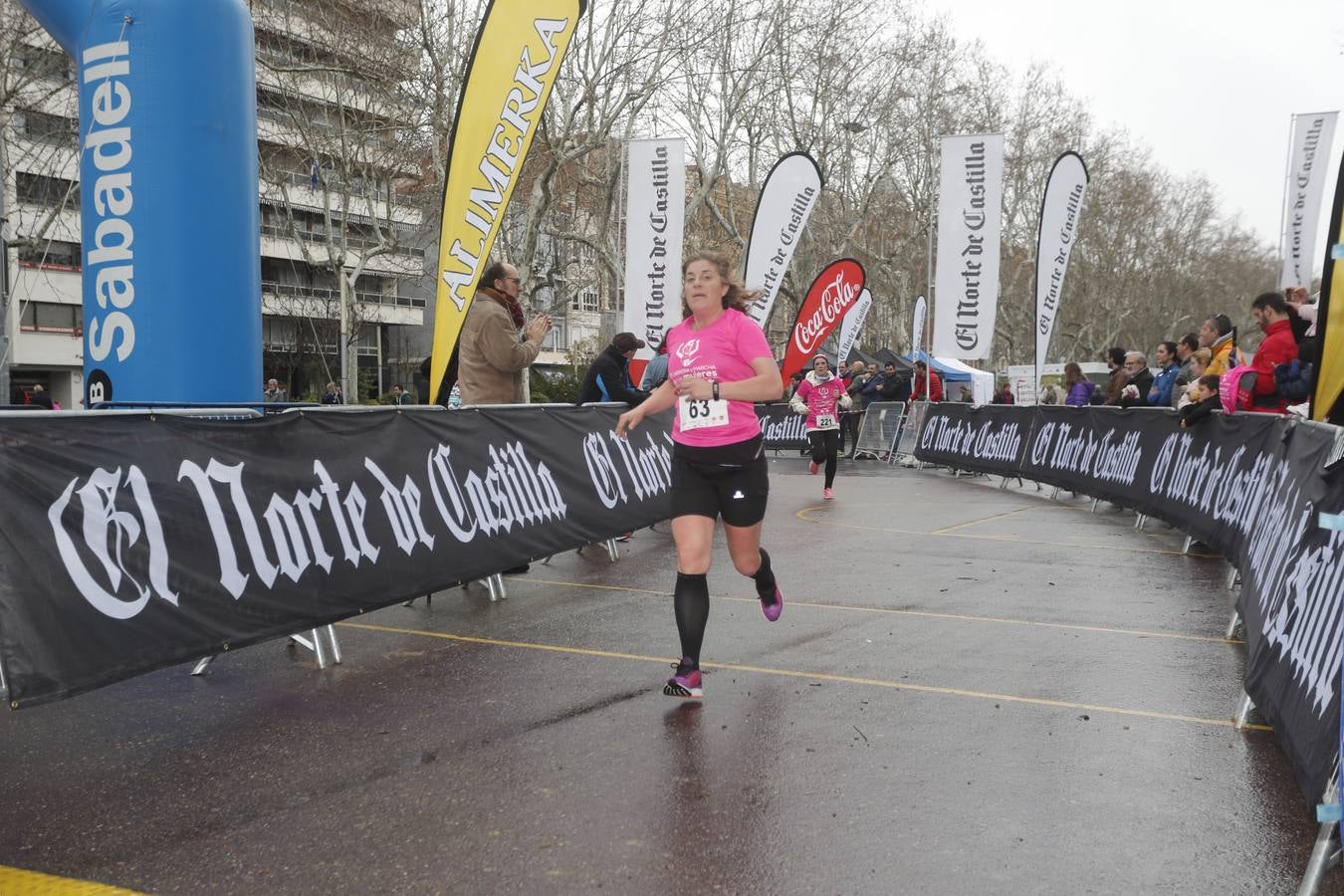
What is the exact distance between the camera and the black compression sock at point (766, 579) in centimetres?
586

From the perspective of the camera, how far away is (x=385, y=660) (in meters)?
5.88

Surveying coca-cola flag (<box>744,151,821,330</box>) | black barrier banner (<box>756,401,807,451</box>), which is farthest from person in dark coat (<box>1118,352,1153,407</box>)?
black barrier banner (<box>756,401,807,451</box>)

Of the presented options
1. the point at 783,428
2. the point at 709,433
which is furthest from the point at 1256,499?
the point at 783,428

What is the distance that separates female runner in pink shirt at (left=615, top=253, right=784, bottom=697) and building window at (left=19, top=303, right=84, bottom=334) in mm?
53144

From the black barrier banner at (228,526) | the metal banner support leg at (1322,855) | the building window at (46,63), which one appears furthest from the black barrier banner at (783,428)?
the metal banner support leg at (1322,855)

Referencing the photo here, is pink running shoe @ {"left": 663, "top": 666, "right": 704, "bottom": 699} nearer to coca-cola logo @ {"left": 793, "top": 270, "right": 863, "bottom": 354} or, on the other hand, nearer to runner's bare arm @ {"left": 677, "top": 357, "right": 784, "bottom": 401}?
runner's bare arm @ {"left": 677, "top": 357, "right": 784, "bottom": 401}

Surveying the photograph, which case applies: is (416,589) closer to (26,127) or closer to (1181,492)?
(1181,492)

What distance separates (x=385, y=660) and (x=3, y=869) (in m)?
2.63

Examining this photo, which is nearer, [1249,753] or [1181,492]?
[1249,753]

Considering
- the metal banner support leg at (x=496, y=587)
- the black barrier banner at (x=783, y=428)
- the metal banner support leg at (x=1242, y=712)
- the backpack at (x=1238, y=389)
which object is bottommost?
the black barrier banner at (x=783, y=428)

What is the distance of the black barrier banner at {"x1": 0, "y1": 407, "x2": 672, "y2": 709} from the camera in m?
4.14

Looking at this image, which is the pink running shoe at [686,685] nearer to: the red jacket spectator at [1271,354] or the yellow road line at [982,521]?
the red jacket spectator at [1271,354]

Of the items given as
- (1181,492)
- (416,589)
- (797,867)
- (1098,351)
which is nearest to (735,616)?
(416,589)

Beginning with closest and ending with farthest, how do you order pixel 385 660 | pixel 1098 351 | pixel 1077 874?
pixel 1077 874, pixel 385 660, pixel 1098 351
